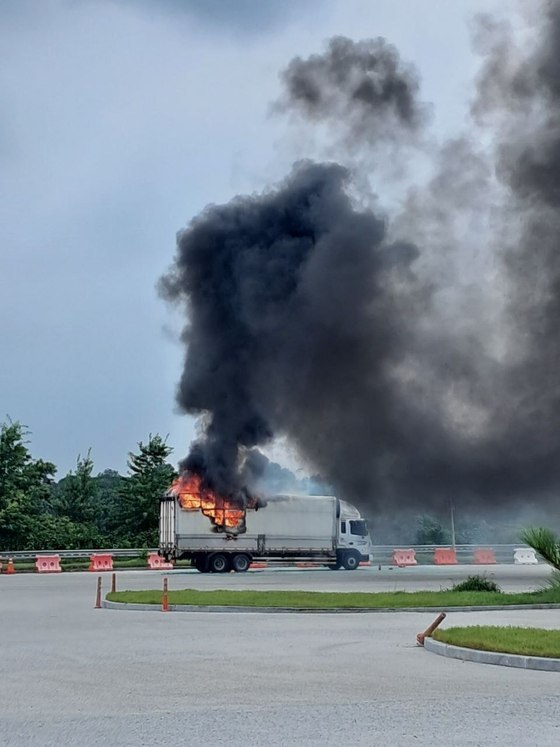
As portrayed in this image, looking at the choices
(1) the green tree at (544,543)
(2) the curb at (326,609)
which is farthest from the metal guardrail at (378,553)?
(1) the green tree at (544,543)

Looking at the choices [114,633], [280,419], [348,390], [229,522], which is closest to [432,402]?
[348,390]

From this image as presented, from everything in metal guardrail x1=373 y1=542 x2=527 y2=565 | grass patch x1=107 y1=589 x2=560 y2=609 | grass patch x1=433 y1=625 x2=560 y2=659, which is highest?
metal guardrail x1=373 y1=542 x2=527 y2=565

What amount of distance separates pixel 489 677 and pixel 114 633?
770 cm

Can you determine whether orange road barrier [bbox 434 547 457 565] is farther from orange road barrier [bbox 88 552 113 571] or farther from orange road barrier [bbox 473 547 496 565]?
orange road barrier [bbox 88 552 113 571]

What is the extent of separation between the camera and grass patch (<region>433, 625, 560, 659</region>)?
12.4m

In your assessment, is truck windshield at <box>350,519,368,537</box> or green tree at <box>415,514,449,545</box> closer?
truck windshield at <box>350,519,368,537</box>

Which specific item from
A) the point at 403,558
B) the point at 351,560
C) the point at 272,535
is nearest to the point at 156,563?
the point at 272,535

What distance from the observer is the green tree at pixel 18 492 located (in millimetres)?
52094

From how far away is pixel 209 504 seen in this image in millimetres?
40875

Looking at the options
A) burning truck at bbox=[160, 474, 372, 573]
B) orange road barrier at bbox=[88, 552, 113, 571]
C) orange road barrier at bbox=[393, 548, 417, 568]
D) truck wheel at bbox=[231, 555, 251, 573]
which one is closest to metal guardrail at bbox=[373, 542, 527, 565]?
orange road barrier at bbox=[393, 548, 417, 568]

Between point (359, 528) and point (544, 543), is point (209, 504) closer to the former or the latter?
point (359, 528)

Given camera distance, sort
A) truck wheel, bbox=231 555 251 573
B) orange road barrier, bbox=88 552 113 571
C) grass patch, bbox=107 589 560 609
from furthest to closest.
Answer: orange road barrier, bbox=88 552 113 571 < truck wheel, bbox=231 555 251 573 < grass patch, bbox=107 589 560 609

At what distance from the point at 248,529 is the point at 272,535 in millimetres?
1117

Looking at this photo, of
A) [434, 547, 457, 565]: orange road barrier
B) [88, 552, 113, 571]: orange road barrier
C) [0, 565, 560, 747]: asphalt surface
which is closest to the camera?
[0, 565, 560, 747]: asphalt surface
